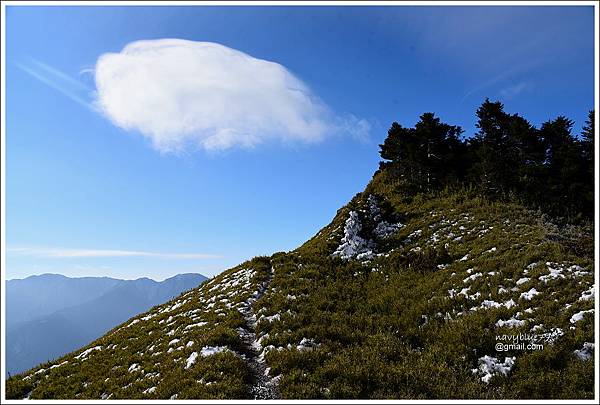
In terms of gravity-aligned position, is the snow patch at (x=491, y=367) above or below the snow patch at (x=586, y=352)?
below

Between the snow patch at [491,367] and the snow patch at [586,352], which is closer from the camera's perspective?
the snow patch at [586,352]

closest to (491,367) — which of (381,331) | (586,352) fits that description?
(586,352)

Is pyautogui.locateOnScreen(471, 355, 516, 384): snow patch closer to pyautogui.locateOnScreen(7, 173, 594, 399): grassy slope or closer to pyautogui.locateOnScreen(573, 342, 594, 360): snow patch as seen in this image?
pyautogui.locateOnScreen(7, 173, 594, 399): grassy slope

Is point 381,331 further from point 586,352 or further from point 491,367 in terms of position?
point 586,352

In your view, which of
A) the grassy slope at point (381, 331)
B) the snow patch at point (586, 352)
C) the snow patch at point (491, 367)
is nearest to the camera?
the grassy slope at point (381, 331)

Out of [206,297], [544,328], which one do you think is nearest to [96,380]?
[206,297]

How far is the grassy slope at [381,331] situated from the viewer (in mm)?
10203

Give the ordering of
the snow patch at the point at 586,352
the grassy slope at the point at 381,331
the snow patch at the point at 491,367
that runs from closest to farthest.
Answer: the grassy slope at the point at 381,331 < the snow patch at the point at 586,352 < the snow patch at the point at 491,367

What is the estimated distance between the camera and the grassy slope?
402 inches

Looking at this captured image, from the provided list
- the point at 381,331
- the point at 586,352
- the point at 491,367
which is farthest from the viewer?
the point at 381,331

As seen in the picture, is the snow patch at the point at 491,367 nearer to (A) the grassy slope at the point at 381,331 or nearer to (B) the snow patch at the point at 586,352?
(A) the grassy slope at the point at 381,331

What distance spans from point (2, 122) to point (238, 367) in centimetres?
1014

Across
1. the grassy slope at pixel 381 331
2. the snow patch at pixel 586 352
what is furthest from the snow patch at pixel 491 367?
the snow patch at pixel 586 352

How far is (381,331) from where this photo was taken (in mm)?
14602
